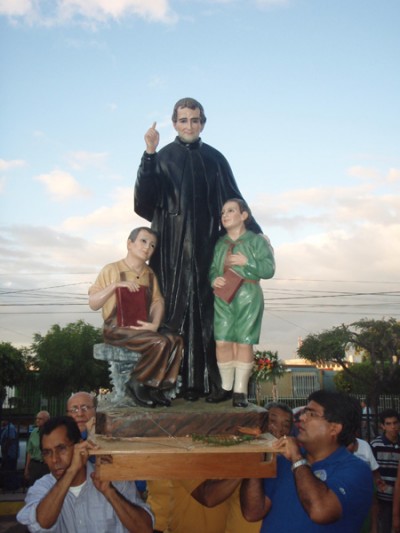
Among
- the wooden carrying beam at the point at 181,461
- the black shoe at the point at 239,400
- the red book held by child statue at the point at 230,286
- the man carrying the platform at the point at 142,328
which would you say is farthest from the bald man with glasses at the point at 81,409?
the wooden carrying beam at the point at 181,461

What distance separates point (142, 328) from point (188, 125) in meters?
1.62

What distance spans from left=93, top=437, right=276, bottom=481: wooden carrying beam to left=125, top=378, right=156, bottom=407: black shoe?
0.55m

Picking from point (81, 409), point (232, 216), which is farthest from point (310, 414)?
point (81, 409)

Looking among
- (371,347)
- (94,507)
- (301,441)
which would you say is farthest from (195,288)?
(371,347)

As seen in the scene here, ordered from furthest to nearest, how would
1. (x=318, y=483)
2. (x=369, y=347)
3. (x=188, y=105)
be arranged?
(x=369, y=347) → (x=188, y=105) → (x=318, y=483)

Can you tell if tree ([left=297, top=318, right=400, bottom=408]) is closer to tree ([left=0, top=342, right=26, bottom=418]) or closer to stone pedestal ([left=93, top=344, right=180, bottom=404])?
tree ([left=0, top=342, right=26, bottom=418])

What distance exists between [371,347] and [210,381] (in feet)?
79.1

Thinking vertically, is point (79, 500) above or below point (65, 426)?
below

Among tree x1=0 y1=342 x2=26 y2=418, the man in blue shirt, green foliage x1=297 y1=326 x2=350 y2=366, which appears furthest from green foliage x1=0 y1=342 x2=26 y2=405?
the man in blue shirt

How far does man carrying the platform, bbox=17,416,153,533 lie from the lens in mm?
3225

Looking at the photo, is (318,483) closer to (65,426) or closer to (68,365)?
(65,426)

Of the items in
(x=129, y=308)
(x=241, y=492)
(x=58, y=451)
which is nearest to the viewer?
(x=241, y=492)

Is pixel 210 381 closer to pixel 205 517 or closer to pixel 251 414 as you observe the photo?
pixel 251 414

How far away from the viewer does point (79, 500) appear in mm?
3449
